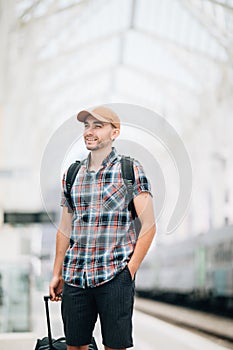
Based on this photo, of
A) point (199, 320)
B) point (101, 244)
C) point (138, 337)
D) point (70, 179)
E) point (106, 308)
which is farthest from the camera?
point (199, 320)

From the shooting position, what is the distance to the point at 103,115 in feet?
11.7

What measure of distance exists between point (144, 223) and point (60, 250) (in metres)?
0.48

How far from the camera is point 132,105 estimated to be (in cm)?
389

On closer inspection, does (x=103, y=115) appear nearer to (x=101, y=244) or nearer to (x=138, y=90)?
(x=101, y=244)

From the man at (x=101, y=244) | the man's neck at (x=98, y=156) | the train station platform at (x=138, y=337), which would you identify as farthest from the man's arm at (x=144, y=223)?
the train station platform at (x=138, y=337)

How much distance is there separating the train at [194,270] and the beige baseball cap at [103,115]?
14687mm

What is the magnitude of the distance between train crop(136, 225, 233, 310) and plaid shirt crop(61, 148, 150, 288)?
578 inches

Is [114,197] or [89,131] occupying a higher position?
[89,131]

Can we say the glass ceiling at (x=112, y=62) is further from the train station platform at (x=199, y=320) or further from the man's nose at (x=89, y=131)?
the man's nose at (x=89, y=131)

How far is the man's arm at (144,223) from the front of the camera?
3363mm

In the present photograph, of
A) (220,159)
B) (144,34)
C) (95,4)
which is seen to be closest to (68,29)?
(95,4)

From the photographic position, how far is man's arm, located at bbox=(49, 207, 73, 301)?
3.53m

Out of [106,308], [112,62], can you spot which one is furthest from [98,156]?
[112,62]

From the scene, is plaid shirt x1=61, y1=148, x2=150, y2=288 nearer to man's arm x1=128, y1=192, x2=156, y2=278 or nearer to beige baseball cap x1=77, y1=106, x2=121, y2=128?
man's arm x1=128, y1=192, x2=156, y2=278
